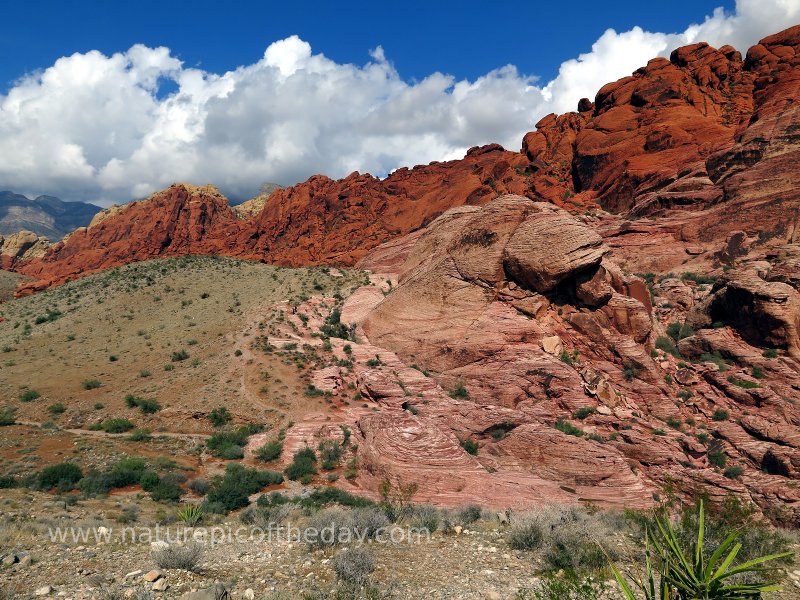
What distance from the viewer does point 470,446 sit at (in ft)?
65.5

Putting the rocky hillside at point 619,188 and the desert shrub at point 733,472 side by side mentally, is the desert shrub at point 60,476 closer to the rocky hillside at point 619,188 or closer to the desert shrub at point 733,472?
the desert shrub at point 733,472

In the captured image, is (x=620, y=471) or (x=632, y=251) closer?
(x=620, y=471)

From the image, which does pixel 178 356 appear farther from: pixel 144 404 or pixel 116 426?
pixel 116 426

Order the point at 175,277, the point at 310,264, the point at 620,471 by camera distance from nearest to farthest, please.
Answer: the point at 620,471 < the point at 175,277 < the point at 310,264

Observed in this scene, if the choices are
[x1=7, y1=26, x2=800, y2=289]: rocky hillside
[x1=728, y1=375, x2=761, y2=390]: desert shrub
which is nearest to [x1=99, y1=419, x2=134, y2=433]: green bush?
[x1=728, y1=375, x2=761, y2=390]: desert shrub

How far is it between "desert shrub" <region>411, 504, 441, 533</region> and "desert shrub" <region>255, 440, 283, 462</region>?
9080 millimetres

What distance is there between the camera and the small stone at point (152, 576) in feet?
25.6

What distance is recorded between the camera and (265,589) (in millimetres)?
7996

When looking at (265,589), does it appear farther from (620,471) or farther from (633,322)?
(633,322)

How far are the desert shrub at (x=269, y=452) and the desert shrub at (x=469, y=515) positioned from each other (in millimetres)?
10006

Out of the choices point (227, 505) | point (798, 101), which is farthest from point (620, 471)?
point (798, 101)

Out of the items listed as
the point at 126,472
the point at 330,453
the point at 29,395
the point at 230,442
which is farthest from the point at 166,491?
the point at 29,395

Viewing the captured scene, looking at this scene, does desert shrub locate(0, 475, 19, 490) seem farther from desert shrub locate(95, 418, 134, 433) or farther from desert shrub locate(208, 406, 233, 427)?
desert shrub locate(208, 406, 233, 427)

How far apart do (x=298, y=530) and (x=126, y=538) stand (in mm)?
3935
